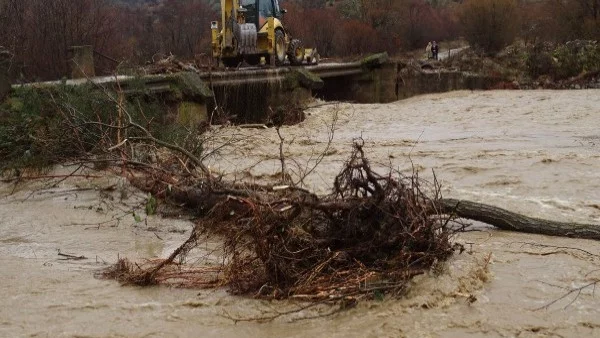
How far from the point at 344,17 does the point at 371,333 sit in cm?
4486

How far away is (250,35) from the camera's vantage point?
60.7 ft

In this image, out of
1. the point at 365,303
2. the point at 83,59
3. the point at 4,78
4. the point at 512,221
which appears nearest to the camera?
the point at 365,303

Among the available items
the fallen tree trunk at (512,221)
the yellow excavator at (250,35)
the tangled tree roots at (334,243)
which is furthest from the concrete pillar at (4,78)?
the yellow excavator at (250,35)

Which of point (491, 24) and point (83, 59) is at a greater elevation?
point (491, 24)

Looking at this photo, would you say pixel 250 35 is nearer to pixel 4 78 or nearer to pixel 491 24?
pixel 4 78

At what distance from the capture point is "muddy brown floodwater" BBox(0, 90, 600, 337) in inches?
169

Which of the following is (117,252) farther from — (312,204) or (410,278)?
(410,278)

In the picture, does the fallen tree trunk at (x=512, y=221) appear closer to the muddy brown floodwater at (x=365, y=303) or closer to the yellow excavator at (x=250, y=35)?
the muddy brown floodwater at (x=365, y=303)

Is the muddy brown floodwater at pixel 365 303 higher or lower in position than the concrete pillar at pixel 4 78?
lower

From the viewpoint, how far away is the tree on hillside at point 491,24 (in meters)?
35.6

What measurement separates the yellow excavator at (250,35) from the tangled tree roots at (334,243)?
1373cm

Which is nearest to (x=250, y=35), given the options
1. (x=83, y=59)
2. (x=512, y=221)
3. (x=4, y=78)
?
(x=83, y=59)

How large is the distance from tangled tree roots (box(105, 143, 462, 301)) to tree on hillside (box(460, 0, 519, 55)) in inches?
1239

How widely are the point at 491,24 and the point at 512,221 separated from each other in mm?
32435
